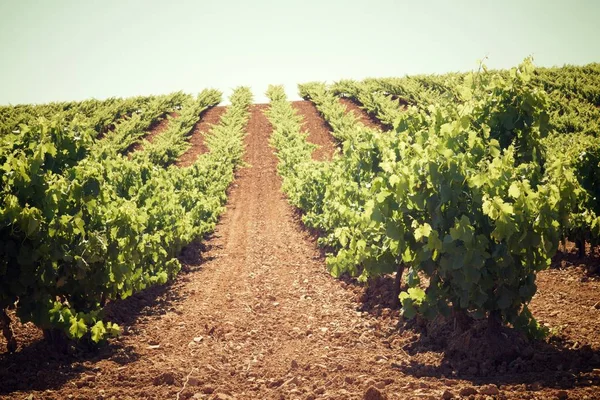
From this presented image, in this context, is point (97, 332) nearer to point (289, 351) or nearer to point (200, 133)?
point (289, 351)

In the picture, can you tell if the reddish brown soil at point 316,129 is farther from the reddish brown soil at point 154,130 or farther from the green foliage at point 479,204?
the green foliage at point 479,204

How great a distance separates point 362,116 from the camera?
3822 cm

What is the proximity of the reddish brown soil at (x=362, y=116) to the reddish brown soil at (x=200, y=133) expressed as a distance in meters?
9.90

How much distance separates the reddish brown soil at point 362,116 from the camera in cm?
3472

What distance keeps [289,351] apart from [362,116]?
32.3 m

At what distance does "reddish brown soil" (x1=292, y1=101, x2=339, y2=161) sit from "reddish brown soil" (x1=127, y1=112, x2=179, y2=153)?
380 inches

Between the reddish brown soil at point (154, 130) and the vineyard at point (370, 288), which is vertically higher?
the reddish brown soil at point (154, 130)

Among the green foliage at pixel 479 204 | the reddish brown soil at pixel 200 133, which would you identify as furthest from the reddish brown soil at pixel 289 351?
the reddish brown soil at pixel 200 133

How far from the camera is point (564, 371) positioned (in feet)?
18.0

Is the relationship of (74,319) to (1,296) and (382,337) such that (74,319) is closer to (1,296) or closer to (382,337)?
(1,296)

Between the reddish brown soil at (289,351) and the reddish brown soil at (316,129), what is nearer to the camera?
the reddish brown soil at (289,351)

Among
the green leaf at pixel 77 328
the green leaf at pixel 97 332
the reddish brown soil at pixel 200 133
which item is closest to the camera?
the green leaf at pixel 77 328

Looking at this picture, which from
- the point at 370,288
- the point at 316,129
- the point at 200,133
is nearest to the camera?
the point at 370,288

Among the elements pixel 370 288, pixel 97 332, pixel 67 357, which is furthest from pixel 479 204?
pixel 67 357
